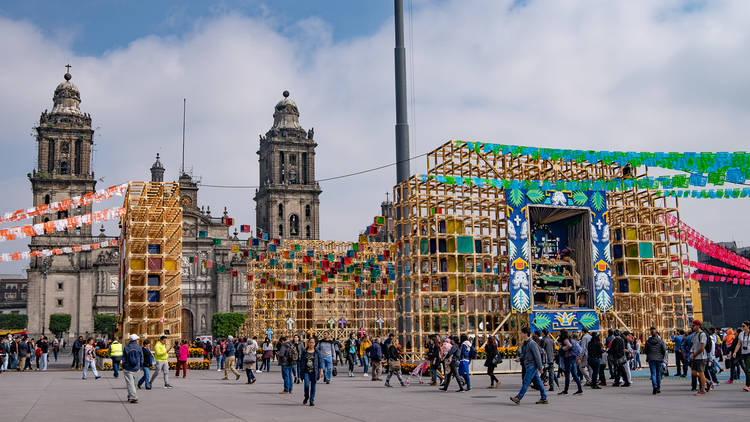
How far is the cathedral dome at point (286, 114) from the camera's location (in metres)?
84.1

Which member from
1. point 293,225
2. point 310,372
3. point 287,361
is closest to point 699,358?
point 310,372

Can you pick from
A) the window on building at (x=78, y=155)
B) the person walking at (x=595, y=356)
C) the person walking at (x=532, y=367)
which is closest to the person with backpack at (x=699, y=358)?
the person walking at (x=595, y=356)

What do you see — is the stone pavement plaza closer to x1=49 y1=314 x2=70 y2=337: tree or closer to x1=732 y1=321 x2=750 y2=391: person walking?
x1=732 y1=321 x2=750 y2=391: person walking

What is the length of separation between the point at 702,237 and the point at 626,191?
7.05 metres

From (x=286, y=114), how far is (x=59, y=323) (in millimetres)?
31151

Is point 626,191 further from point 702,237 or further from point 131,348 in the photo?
point 131,348

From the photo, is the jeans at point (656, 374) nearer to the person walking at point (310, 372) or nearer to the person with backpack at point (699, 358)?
the person with backpack at point (699, 358)

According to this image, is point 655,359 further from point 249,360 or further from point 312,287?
point 312,287

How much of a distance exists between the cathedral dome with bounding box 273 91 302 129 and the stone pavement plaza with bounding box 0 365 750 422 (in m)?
64.3

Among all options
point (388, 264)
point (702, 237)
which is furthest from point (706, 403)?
point (388, 264)

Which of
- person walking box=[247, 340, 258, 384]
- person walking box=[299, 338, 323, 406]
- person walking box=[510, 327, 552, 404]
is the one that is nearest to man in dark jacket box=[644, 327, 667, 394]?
person walking box=[510, 327, 552, 404]

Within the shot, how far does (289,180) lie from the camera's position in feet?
274

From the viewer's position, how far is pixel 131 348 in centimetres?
1641

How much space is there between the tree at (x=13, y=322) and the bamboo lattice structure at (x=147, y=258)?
198ft
